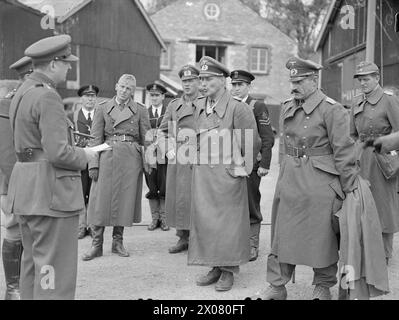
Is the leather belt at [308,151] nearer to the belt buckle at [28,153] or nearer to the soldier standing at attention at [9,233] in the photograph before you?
the belt buckle at [28,153]

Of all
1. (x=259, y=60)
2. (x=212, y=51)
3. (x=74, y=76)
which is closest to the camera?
(x=74, y=76)

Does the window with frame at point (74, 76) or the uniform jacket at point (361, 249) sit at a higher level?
the window with frame at point (74, 76)

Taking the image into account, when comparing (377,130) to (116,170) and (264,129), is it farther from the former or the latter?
(116,170)

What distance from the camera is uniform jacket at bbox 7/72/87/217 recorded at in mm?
3898

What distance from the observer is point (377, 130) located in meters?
6.42

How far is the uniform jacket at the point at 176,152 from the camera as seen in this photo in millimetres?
6789

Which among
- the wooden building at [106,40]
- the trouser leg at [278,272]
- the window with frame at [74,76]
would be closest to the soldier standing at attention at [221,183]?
the trouser leg at [278,272]

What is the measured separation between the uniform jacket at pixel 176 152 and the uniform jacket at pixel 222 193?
3.37ft

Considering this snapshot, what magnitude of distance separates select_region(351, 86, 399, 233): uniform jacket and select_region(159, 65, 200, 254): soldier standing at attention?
2.01 m

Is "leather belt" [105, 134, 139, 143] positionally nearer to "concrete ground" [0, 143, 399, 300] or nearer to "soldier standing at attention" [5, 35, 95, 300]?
"concrete ground" [0, 143, 399, 300]

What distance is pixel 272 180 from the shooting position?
48.4 feet

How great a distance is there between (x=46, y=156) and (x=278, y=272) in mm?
2354

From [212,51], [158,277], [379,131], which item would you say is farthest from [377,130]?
[212,51]

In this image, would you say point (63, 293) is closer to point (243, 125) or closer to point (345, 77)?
point (243, 125)
